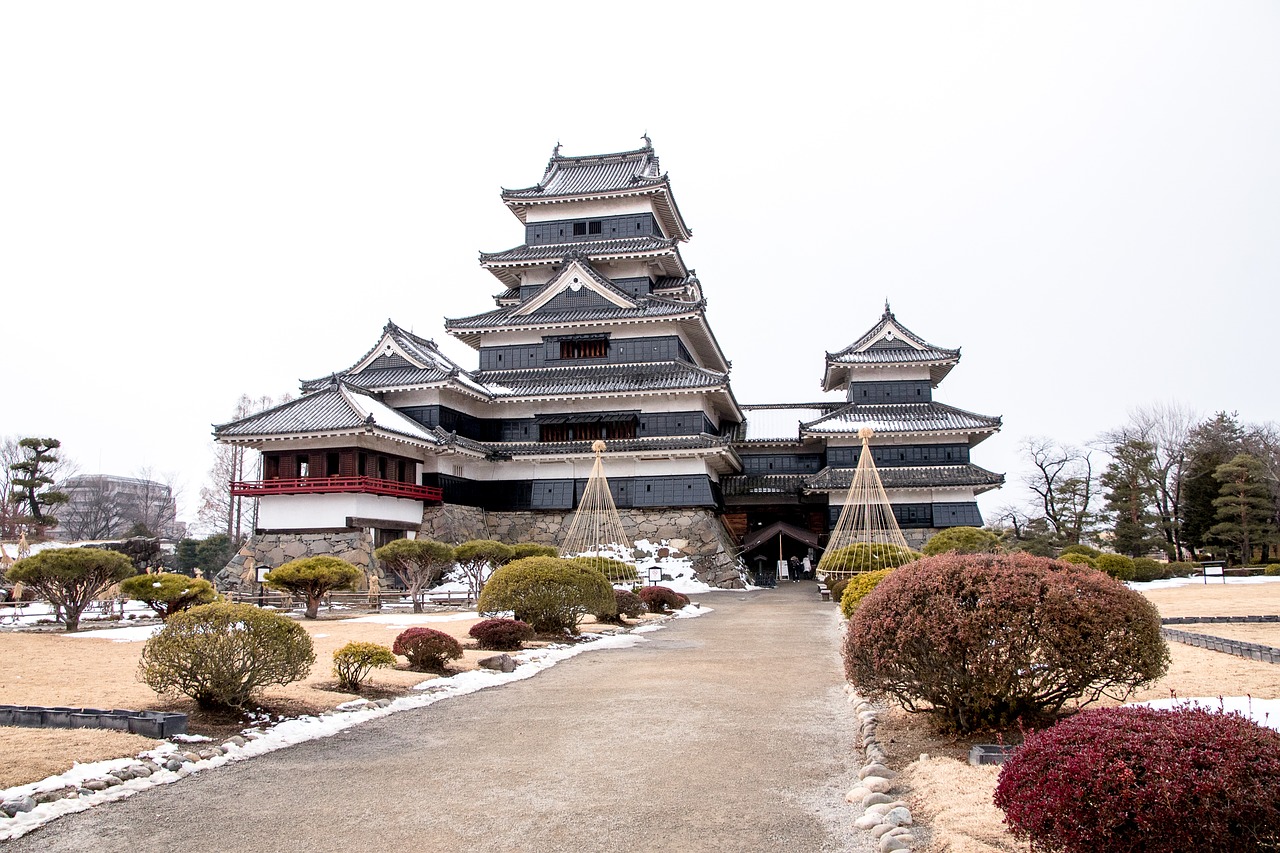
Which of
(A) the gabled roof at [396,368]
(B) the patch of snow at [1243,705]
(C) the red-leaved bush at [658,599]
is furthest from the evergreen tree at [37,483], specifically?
(B) the patch of snow at [1243,705]

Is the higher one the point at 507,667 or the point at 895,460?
the point at 895,460

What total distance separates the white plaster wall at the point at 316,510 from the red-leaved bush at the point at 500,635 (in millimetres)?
21116

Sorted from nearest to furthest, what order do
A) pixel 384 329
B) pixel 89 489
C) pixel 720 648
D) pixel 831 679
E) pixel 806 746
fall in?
pixel 806 746 < pixel 831 679 < pixel 720 648 < pixel 384 329 < pixel 89 489

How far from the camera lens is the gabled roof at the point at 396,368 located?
4278 centimetres

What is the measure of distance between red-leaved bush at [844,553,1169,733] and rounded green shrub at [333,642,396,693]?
6.73 m

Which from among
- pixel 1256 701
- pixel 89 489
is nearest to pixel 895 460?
pixel 1256 701

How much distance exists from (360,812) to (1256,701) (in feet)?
30.9

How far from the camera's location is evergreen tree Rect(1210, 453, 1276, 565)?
46156mm

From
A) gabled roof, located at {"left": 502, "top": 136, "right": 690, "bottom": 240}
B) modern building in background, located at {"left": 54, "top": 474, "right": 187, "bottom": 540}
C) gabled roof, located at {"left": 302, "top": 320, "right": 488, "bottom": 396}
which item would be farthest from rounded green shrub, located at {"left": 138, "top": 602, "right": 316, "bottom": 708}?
modern building in background, located at {"left": 54, "top": 474, "right": 187, "bottom": 540}

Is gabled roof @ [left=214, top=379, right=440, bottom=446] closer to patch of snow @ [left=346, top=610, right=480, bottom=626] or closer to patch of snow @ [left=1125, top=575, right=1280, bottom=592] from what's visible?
patch of snow @ [left=346, top=610, right=480, bottom=626]

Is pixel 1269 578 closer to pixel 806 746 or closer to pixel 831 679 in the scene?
pixel 831 679

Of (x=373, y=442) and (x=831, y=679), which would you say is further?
(x=373, y=442)

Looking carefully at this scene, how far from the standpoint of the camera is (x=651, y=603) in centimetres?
2734

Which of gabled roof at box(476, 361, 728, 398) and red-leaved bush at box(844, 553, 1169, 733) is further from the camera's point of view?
Result: gabled roof at box(476, 361, 728, 398)
